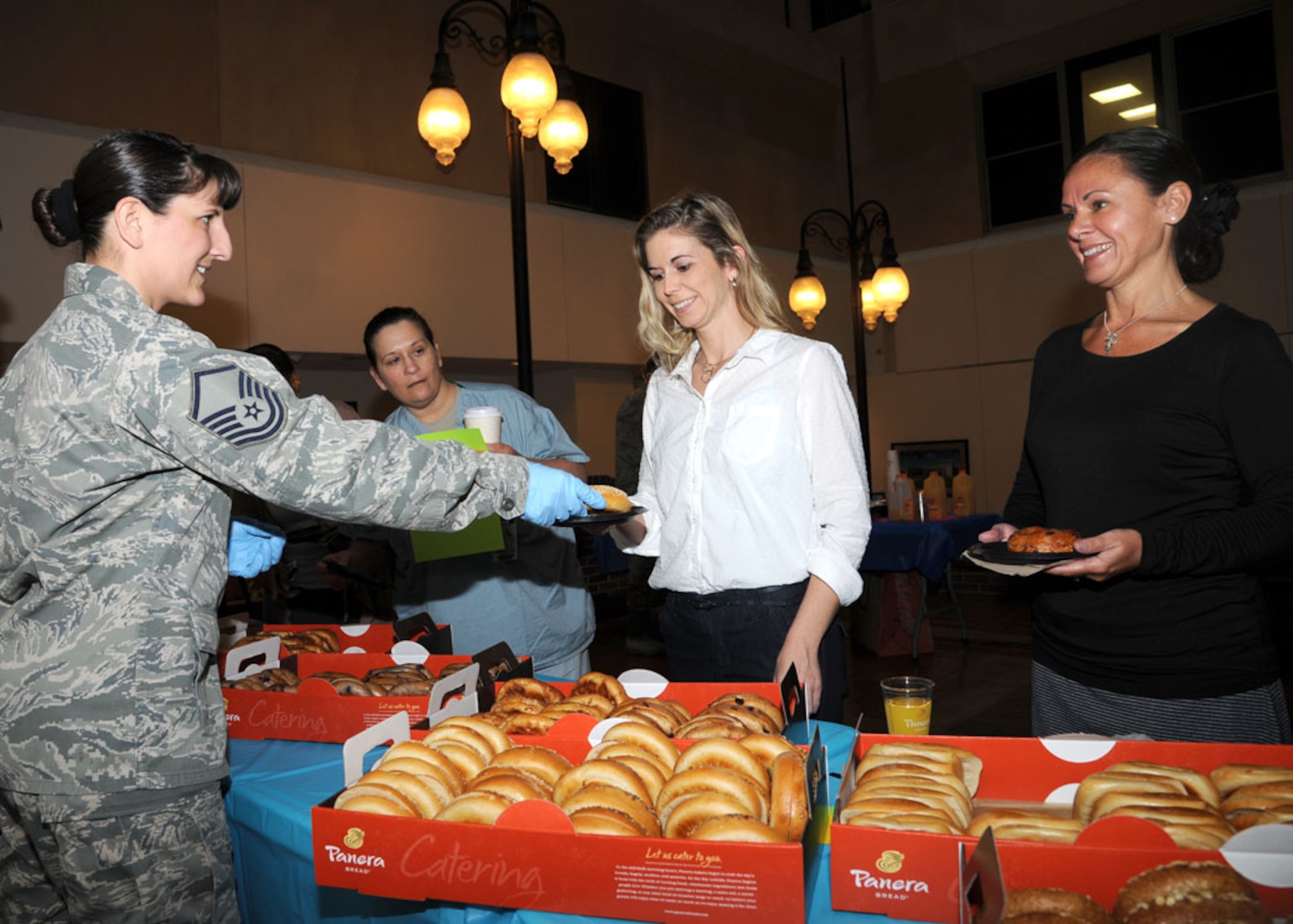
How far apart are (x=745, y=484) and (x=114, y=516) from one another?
3.43 feet

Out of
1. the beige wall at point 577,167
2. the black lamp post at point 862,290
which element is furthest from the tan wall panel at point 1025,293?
the black lamp post at point 862,290

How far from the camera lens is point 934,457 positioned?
976cm

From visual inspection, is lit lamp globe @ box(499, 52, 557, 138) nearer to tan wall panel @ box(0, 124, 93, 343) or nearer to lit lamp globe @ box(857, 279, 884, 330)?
tan wall panel @ box(0, 124, 93, 343)

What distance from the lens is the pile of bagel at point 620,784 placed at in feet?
3.24

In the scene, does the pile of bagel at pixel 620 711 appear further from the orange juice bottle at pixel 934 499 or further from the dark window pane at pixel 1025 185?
the dark window pane at pixel 1025 185

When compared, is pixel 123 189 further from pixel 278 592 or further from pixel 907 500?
pixel 907 500

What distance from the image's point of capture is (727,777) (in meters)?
1.03

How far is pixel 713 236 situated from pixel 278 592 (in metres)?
2.63

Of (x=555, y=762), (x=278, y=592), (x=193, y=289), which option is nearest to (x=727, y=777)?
(x=555, y=762)

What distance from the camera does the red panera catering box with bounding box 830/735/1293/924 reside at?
2.64 feet

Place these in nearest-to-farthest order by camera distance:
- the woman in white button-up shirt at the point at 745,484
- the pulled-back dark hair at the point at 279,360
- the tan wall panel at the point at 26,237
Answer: the woman in white button-up shirt at the point at 745,484 → the pulled-back dark hair at the point at 279,360 → the tan wall panel at the point at 26,237

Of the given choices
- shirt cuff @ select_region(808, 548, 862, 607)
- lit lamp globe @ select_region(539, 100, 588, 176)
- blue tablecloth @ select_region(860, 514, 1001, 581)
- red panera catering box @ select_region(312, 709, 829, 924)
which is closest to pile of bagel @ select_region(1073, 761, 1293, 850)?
red panera catering box @ select_region(312, 709, 829, 924)

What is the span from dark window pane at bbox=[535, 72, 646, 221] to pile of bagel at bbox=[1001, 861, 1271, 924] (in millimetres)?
7111

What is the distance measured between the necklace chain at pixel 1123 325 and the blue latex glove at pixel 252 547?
164cm
